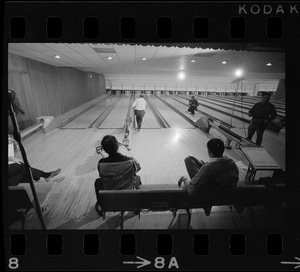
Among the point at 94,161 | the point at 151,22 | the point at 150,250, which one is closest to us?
the point at 151,22

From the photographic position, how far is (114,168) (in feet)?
6.28

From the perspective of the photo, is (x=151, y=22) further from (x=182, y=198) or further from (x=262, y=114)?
(x=262, y=114)

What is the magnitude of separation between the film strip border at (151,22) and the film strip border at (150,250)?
63.5 inches

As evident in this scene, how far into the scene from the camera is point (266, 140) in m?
4.36

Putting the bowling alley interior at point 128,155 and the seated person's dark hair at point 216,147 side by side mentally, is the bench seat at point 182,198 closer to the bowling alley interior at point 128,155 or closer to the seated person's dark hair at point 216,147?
the bowling alley interior at point 128,155

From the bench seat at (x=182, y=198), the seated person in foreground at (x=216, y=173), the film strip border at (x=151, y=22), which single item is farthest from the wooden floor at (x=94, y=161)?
the film strip border at (x=151, y=22)

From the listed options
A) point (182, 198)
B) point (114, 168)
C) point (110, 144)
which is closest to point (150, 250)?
point (182, 198)

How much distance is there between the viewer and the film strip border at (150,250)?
182cm

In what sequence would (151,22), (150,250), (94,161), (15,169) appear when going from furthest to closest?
1. (94,161)
2. (15,169)
3. (150,250)
4. (151,22)

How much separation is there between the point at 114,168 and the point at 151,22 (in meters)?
1.23

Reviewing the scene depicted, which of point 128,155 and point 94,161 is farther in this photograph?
point 128,155

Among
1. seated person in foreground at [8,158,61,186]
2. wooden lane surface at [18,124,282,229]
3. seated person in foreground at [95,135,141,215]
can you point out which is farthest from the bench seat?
seated person in foreground at [8,158,61,186]

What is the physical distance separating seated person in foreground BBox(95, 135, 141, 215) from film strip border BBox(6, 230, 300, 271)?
0.41 meters

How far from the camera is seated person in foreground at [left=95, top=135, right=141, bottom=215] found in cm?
189
